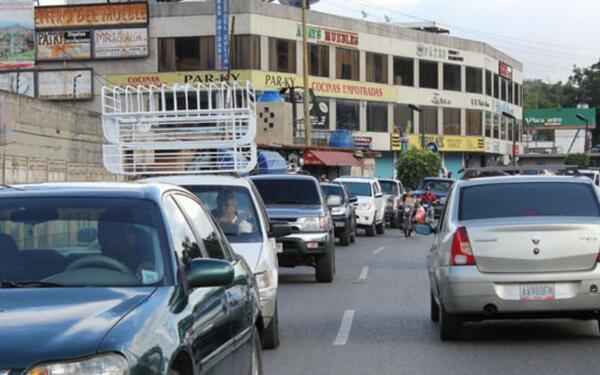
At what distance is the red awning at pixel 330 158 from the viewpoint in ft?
181

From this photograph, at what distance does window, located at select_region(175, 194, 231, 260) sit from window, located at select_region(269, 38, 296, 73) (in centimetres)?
5837

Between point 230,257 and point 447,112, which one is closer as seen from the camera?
point 230,257

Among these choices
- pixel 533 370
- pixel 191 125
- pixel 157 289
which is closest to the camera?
pixel 157 289

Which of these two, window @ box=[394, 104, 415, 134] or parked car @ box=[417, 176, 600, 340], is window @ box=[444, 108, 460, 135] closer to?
window @ box=[394, 104, 415, 134]

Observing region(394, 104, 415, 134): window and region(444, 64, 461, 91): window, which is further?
region(444, 64, 461, 91): window

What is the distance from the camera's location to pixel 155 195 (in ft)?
21.2

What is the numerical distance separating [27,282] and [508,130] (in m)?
90.0

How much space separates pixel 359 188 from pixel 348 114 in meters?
34.1

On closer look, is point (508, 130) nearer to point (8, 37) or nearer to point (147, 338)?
point (8, 37)

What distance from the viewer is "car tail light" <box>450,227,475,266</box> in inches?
440

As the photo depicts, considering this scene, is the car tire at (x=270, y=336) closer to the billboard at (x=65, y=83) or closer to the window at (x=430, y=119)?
the billboard at (x=65, y=83)

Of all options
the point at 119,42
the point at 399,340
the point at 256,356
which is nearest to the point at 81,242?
the point at 256,356

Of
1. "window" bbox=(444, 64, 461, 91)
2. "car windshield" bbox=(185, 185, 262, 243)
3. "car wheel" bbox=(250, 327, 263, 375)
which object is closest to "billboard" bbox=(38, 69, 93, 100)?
"window" bbox=(444, 64, 461, 91)

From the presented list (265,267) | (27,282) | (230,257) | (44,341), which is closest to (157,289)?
(27,282)
